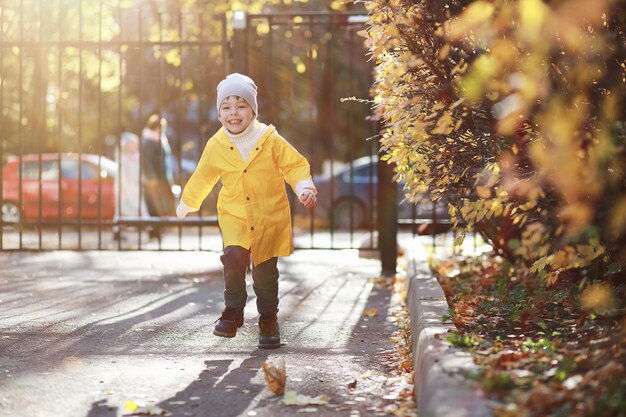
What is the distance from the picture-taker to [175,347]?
6824 millimetres

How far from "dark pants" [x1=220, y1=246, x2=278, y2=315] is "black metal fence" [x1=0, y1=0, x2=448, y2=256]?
3.68 m

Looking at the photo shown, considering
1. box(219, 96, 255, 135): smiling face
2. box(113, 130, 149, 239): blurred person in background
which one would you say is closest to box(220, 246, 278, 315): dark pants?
box(219, 96, 255, 135): smiling face

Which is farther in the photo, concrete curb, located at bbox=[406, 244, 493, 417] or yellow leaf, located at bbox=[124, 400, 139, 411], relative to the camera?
yellow leaf, located at bbox=[124, 400, 139, 411]

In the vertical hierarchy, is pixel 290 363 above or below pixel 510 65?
below

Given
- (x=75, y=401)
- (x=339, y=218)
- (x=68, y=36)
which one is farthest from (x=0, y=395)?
(x=68, y=36)

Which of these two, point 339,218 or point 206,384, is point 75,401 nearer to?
point 206,384

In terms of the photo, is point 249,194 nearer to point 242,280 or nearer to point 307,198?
Result: point 307,198

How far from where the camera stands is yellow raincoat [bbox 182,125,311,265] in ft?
22.8

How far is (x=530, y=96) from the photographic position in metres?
5.57

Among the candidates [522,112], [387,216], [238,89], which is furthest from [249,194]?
[387,216]

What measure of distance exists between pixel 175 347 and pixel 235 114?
142cm

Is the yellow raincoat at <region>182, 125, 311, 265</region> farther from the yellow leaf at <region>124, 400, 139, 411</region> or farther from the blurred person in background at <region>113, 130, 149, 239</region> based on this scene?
the blurred person in background at <region>113, 130, 149, 239</region>

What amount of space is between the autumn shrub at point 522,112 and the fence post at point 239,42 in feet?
13.3

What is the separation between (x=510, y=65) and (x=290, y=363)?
1.94 metres
